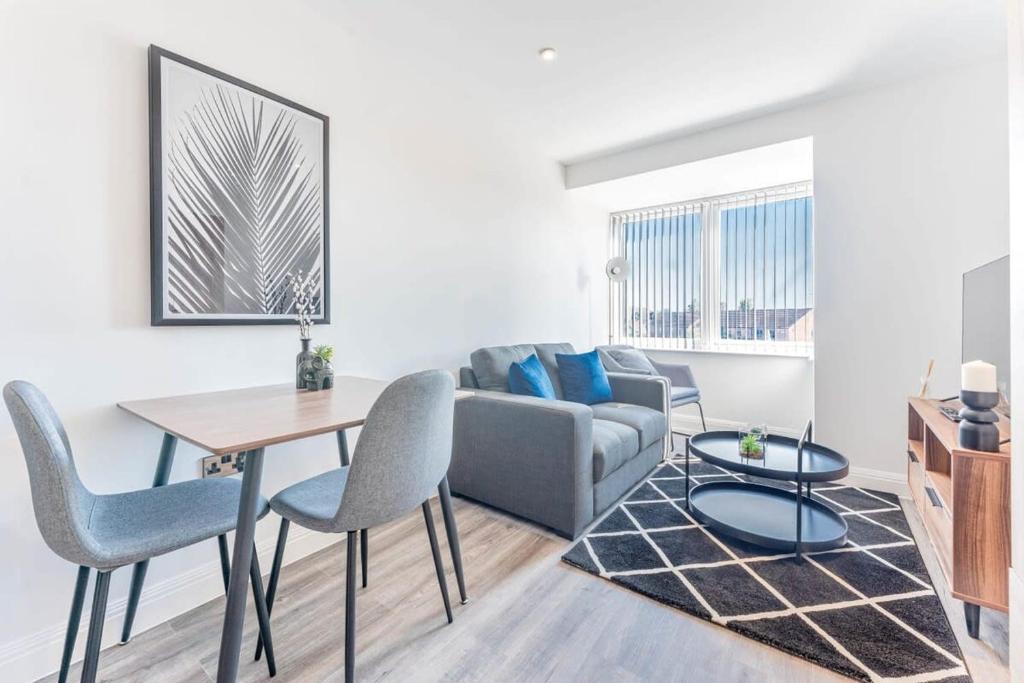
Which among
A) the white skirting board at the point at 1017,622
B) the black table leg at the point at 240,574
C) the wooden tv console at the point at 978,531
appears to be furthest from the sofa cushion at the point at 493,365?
the white skirting board at the point at 1017,622

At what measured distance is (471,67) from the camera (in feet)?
8.25

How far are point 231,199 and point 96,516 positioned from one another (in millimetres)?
1204

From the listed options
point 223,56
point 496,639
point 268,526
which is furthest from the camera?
point 268,526

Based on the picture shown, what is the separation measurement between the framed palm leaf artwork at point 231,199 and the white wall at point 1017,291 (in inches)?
87.1

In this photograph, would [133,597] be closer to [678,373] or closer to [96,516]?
[96,516]

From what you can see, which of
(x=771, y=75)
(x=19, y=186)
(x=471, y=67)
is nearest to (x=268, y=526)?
(x=19, y=186)

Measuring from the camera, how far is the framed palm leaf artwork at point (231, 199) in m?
1.61

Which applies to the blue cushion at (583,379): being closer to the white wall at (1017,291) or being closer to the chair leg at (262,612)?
the chair leg at (262,612)

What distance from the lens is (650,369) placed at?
3.77 meters

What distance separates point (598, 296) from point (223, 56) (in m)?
→ 3.61

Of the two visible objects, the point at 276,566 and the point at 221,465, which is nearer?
the point at 276,566

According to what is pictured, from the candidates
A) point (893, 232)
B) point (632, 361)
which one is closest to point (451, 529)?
point (632, 361)

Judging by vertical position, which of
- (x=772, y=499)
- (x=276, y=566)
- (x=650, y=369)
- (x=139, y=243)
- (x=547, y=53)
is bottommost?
(x=772, y=499)

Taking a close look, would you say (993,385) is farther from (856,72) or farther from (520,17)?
(520,17)
